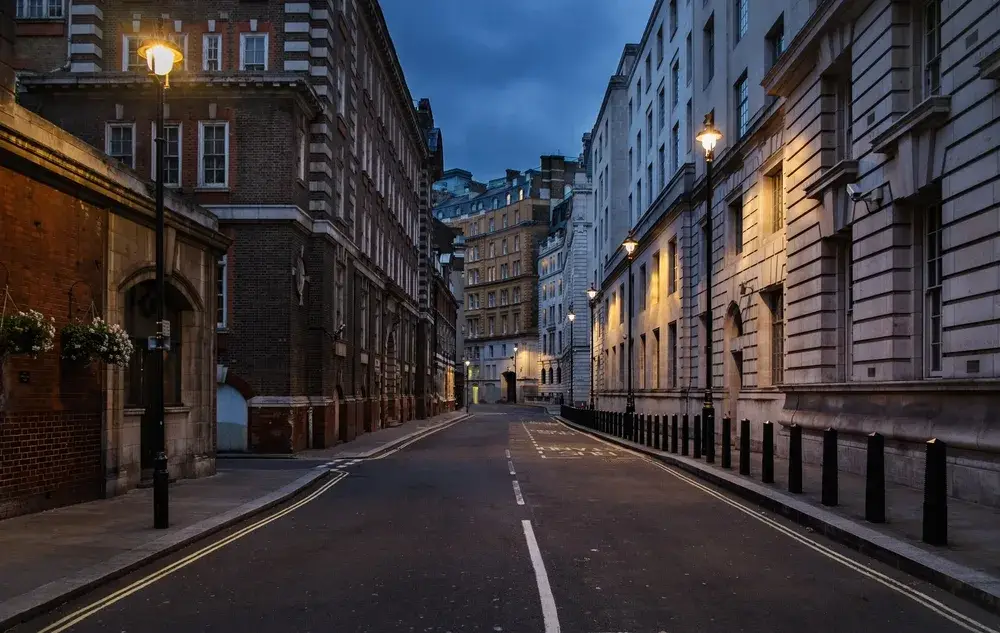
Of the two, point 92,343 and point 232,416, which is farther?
point 232,416

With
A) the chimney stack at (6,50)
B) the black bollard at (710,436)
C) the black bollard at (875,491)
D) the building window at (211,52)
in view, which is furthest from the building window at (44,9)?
the black bollard at (875,491)

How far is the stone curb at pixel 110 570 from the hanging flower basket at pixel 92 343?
2.92 metres

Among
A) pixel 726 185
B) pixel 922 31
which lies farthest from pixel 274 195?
pixel 922 31

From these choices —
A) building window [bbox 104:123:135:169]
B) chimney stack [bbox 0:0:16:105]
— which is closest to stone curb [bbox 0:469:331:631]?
chimney stack [bbox 0:0:16:105]

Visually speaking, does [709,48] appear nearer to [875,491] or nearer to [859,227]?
[859,227]

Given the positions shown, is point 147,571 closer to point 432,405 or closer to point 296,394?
point 296,394

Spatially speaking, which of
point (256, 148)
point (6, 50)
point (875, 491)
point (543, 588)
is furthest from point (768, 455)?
point (256, 148)

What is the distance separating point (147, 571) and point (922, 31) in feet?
50.0

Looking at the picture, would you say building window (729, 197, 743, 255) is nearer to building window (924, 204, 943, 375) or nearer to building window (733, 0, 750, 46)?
building window (733, 0, 750, 46)

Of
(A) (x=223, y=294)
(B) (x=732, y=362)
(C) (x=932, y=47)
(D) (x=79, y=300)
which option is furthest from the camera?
(B) (x=732, y=362)

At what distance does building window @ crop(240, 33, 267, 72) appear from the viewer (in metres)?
27.0

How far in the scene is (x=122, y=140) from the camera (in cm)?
2614

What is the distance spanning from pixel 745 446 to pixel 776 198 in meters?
9.80

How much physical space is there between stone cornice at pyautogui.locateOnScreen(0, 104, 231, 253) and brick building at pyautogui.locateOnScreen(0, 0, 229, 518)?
20 mm
